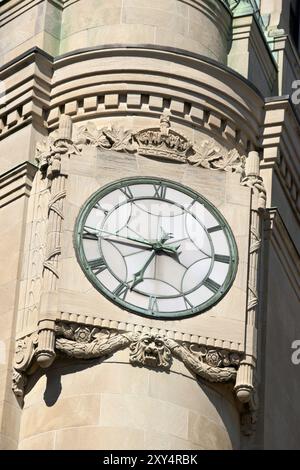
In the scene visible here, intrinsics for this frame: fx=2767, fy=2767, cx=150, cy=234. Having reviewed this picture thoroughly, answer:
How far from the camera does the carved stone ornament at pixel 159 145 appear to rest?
115 feet

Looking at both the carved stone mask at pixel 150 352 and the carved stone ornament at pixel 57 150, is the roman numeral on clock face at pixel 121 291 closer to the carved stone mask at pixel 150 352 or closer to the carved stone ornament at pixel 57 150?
the carved stone mask at pixel 150 352

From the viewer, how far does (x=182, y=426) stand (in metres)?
33.2

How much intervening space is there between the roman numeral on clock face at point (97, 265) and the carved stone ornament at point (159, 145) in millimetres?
1589

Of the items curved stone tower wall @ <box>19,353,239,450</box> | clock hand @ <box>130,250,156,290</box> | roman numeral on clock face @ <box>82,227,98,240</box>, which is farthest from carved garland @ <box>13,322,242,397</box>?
roman numeral on clock face @ <box>82,227,98,240</box>

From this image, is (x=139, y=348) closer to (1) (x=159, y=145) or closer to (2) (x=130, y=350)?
(2) (x=130, y=350)

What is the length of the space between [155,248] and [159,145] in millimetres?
1476

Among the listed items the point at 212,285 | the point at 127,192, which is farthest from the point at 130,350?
the point at 127,192

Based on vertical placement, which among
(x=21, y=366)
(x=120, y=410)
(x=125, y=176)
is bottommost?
(x=120, y=410)

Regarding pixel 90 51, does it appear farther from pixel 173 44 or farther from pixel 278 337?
pixel 278 337

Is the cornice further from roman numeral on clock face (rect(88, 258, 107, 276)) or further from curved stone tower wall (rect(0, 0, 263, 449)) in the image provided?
roman numeral on clock face (rect(88, 258, 107, 276))

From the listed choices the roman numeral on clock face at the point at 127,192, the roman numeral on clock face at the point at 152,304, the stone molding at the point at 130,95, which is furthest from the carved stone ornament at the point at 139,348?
the stone molding at the point at 130,95

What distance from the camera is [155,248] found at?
34469 mm

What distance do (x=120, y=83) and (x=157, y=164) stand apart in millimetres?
1319

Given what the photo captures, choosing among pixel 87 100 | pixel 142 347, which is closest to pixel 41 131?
pixel 87 100
